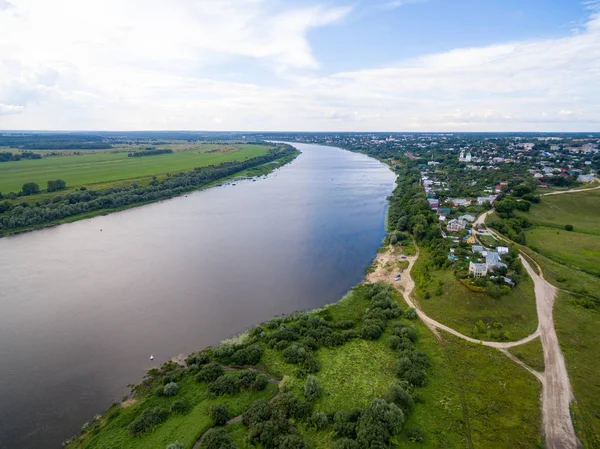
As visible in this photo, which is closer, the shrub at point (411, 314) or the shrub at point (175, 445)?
the shrub at point (175, 445)

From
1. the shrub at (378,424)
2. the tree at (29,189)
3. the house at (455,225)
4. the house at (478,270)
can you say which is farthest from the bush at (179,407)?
the tree at (29,189)

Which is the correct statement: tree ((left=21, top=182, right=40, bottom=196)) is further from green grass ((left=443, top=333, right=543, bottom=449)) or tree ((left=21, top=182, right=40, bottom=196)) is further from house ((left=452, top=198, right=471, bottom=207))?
house ((left=452, top=198, right=471, bottom=207))

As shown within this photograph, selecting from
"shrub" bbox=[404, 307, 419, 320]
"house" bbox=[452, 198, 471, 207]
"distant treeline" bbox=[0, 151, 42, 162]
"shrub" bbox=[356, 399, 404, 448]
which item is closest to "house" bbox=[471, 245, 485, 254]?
"shrub" bbox=[404, 307, 419, 320]

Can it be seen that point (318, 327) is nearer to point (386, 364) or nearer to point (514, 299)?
point (386, 364)

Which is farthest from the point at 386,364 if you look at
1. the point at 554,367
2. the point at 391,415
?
the point at 554,367

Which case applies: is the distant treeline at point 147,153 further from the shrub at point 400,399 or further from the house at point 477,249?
the shrub at point 400,399

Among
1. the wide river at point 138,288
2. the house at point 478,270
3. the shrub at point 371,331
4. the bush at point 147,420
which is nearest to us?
the bush at point 147,420

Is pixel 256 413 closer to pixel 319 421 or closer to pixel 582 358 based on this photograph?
pixel 319 421

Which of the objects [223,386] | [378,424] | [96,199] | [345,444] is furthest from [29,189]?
[378,424]
